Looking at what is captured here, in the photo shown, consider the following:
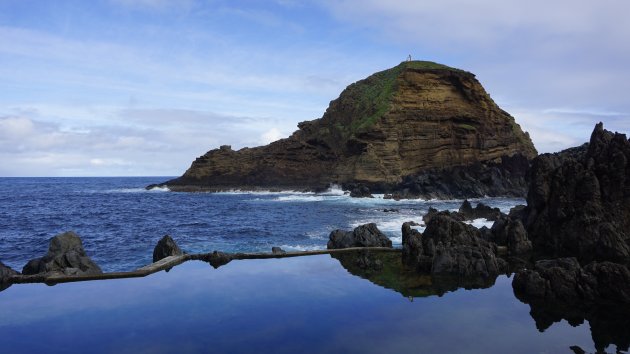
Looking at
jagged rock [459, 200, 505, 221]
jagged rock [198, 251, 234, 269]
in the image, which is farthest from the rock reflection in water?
jagged rock [459, 200, 505, 221]

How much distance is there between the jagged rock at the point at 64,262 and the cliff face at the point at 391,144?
256 ft

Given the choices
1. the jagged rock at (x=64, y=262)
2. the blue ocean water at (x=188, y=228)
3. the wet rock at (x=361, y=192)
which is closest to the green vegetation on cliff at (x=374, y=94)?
the wet rock at (x=361, y=192)

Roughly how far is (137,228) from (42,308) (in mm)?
34306

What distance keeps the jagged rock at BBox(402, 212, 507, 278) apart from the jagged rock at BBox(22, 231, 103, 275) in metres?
16.3

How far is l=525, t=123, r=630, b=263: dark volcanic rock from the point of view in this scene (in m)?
28.1

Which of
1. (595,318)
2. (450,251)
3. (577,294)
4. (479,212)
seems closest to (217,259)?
(450,251)

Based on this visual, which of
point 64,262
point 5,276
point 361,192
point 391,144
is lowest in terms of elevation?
point 5,276

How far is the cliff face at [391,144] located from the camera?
105250 millimetres

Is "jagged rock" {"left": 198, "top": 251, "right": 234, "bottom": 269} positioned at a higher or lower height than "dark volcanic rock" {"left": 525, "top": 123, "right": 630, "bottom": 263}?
lower

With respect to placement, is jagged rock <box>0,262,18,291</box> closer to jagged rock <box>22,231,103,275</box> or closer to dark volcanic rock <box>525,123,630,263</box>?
jagged rock <box>22,231,103,275</box>

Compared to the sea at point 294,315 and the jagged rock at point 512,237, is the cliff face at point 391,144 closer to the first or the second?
the jagged rock at point 512,237

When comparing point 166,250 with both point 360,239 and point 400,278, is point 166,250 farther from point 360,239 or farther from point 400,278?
point 400,278

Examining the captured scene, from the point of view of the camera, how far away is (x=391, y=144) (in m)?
105

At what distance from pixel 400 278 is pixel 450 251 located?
11.9ft
